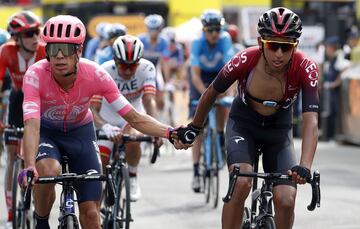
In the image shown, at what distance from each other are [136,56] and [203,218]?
2.29m

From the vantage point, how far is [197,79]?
14211 mm

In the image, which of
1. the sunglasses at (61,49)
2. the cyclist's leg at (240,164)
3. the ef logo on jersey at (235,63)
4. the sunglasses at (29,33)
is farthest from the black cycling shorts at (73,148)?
the sunglasses at (29,33)

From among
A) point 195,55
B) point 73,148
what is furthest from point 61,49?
point 195,55

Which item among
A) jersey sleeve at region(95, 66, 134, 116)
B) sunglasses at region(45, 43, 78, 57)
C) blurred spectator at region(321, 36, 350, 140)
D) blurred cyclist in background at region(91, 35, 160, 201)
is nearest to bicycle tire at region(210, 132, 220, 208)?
blurred cyclist in background at region(91, 35, 160, 201)

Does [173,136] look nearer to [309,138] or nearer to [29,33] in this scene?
[309,138]

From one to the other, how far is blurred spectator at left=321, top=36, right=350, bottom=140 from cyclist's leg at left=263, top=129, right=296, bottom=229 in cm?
1371

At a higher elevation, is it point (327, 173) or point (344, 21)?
→ point (344, 21)

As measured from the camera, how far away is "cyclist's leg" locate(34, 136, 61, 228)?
316 inches

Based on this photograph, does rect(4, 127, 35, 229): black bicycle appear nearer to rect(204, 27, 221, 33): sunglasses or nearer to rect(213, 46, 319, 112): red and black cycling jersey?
rect(213, 46, 319, 112): red and black cycling jersey

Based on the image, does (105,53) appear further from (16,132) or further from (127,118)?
(127,118)

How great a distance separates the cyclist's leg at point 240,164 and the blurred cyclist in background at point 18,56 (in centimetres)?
287

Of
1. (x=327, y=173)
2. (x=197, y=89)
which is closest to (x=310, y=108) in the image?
(x=197, y=89)

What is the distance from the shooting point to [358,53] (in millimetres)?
21016

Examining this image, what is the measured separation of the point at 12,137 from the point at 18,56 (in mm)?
772
